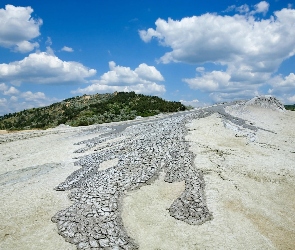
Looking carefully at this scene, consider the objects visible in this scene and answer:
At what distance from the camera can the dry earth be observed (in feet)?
47.5

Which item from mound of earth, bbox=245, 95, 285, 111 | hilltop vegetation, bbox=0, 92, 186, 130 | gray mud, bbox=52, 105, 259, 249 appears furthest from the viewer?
hilltop vegetation, bbox=0, 92, 186, 130

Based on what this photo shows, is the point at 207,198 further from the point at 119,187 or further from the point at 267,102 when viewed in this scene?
the point at 267,102

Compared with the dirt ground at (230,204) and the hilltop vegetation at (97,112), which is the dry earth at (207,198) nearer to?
the dirt ground at (230,204)

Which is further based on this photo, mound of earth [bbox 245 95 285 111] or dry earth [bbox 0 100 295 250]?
mound of earth [bbox 245 95 285 111]

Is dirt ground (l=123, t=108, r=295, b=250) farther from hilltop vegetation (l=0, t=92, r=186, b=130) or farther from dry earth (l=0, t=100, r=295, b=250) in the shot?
hilltop vegetation (l=0, t=92, r=186, b=130)

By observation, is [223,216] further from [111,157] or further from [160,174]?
[111,157]

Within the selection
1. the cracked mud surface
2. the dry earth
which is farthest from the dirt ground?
the cracked mud surface

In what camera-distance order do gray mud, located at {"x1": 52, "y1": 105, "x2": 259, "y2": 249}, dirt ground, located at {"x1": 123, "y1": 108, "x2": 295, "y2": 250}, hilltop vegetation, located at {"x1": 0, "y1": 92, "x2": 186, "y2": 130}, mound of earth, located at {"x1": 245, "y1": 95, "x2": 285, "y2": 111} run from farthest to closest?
hilltop vegetation, located at {"x1": 0, "y1": 92, "x2": 186, "y2": 130} → mound of earth, located at {"x1": 245, "y1": 95, "x2": 285, "y2": 111} → gray mud, located at {"x1": 52, "y1": 105, "x2": 259, "y2": 249} → dirt ground, located at {"x1": 123, "y1": 108, "x2": 295, "y2": 250}

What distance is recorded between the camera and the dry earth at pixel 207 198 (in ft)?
47.5

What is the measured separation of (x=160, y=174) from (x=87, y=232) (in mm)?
9387

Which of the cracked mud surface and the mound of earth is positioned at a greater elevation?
the mound of earth

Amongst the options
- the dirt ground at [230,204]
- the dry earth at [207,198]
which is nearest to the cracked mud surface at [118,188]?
the dry earth at [207,198]

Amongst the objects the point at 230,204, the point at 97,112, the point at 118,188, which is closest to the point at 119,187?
the point at 118,188

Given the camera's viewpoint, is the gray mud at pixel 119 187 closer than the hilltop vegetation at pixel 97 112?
Yes
